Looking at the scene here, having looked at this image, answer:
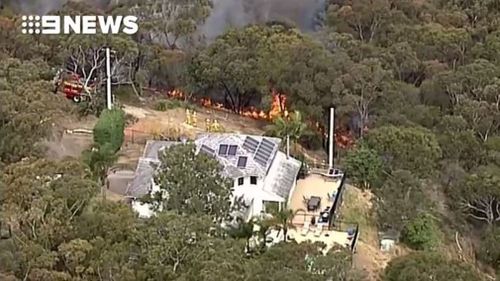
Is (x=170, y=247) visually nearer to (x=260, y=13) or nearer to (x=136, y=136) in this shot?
(x=136, y=136)

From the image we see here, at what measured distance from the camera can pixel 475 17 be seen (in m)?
28.8

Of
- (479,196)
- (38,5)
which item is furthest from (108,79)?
(479,196)

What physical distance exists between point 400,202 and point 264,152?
254 centimetres

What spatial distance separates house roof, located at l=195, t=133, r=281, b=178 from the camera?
18.9 metres

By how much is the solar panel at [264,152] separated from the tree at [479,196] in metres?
3.62

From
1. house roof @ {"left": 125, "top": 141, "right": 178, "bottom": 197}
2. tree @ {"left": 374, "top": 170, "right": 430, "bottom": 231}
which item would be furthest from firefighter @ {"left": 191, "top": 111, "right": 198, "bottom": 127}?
tree @ {"left": 374, "top": 170, "right": 430, "bottom": 231}

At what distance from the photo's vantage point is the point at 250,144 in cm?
1964

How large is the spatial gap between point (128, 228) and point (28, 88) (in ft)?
18.3

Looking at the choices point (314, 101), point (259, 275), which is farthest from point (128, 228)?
point (314, 101)

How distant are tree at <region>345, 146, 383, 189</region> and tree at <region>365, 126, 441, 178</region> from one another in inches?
6.8

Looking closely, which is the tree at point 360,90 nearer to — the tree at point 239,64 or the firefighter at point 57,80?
the tree at point 239,64

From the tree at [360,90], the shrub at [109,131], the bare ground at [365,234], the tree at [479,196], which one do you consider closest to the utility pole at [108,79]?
the shrub at [109,131]

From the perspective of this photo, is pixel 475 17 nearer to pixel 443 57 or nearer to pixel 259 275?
pixel 443 57

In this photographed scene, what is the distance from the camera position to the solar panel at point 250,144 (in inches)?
769
